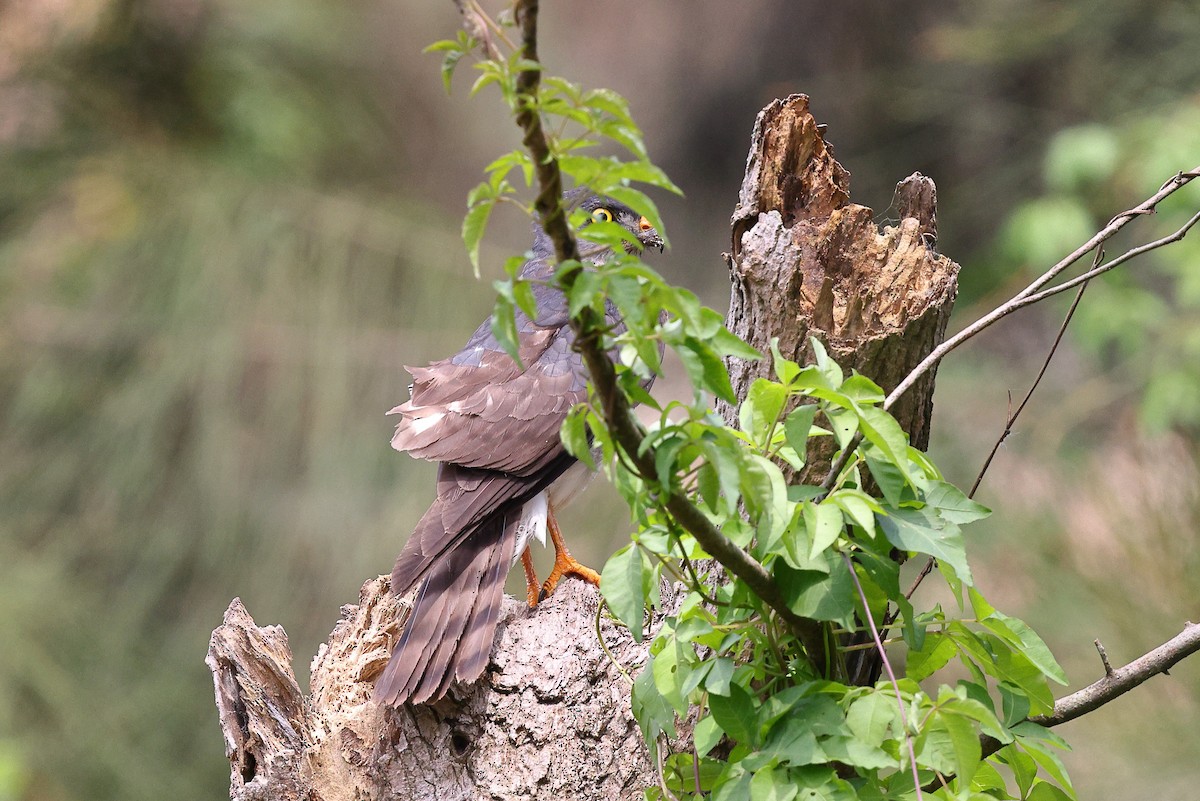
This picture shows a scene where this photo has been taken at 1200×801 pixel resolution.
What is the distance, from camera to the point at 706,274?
6461 millimetres

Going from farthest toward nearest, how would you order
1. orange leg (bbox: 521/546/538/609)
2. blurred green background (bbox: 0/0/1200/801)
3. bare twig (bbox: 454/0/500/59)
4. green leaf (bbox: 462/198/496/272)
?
blurred green background (bbox: 0/0/1200/801) < orange leg (bbox: 521/546/538/609) < green leaf (bbox: 462/198/496/272) < bare twig (bbox: 454/0/500/59)

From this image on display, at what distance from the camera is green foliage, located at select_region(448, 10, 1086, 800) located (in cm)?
114

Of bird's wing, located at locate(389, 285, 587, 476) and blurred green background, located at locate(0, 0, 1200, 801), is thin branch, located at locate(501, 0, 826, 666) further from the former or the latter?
blurred green background, located at locate(0, 0, 1200, 801)

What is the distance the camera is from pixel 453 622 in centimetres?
224

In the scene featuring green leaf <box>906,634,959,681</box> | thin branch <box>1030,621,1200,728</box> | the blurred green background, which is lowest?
thin branch <box>1030,621,1200,728</box>

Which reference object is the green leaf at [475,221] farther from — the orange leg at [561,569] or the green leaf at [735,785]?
the orange leg at [561,569]

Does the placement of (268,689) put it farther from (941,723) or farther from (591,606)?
(941,723)

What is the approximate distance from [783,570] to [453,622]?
3.30 feet

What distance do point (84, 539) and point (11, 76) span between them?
8.29 ft

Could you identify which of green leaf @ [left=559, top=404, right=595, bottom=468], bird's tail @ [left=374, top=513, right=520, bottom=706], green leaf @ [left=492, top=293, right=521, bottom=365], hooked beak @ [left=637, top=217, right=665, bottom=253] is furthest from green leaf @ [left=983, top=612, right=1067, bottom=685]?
hooked beak @ [left=637, top=217, right=665, bottom=253]

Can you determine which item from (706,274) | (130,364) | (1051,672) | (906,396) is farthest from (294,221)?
(1051,672)

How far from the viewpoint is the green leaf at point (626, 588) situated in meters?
1.37

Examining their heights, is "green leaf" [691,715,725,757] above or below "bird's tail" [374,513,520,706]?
below

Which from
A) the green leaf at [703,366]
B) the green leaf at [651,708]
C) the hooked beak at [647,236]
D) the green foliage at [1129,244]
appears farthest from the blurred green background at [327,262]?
the green leaf at [703,366]
